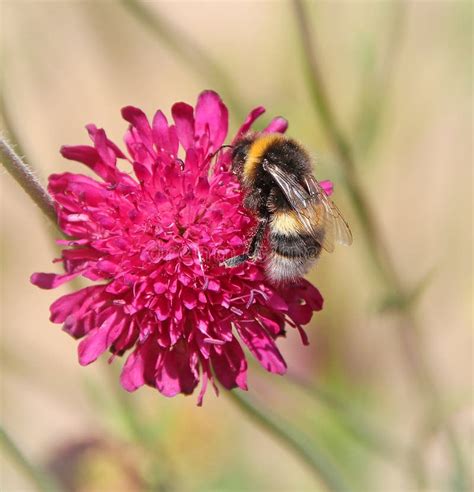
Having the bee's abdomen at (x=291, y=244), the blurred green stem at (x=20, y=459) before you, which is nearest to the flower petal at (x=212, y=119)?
the bee's abdomen at (x=291, y=244)

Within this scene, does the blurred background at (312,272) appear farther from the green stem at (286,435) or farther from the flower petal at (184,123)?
the flower petal at (184,123)

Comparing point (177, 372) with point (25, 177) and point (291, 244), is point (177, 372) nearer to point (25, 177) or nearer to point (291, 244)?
point (291, 244)

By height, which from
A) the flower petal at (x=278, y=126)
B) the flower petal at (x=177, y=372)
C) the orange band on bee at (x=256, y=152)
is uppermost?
the orange band on bee at (x=256, y=152)

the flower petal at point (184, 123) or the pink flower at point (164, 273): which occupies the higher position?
the flower petal at point (184, 123)

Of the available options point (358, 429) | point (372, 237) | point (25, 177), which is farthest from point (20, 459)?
point (372, 237)

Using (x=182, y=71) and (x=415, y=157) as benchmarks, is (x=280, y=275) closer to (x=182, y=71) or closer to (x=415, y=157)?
(x=415, y=157)

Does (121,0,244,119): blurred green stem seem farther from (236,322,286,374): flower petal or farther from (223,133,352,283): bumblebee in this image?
(236,322,286,374): flower petal

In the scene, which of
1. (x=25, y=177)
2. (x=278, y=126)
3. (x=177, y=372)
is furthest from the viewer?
(x=278, y=126)
